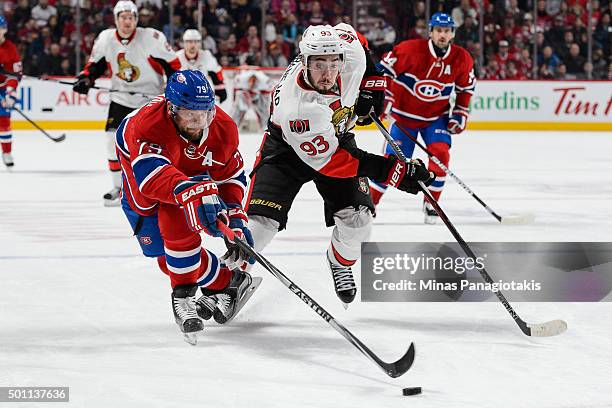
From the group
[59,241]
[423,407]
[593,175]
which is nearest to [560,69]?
[593,175]

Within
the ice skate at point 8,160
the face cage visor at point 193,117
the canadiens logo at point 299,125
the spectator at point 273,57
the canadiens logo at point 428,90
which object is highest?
the face cage visor at point 193,117

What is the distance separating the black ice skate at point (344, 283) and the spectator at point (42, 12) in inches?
366

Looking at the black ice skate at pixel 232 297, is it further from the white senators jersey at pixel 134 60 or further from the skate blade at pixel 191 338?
the white senators jersey at pixel 134 60

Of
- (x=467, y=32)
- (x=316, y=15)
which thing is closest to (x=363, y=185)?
(x=467, y=32)

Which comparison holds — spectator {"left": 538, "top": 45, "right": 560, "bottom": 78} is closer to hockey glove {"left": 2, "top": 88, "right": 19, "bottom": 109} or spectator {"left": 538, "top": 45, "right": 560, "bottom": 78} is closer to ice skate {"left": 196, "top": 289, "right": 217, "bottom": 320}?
hockey glove {"left": 2, "top": 88, "right": 19, "bottom": 109}

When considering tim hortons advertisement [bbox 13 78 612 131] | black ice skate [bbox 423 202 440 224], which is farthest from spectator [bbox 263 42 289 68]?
black ice skate [bbox 423 202 440 224]

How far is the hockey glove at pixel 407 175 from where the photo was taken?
3.30 metres

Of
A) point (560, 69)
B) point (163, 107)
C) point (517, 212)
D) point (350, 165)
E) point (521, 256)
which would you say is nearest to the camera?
point (163, 107)

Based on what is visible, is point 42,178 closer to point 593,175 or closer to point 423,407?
point 593,175

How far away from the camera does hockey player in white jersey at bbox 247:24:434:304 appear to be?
10.9 feet

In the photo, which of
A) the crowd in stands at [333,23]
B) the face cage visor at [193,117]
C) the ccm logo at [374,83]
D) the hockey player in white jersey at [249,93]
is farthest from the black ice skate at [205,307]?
the crowd in stands at [333,23]

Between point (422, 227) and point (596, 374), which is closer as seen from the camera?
point (596, 374)

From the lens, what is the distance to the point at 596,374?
271 cm

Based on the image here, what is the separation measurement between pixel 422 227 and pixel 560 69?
7223 millimetres
